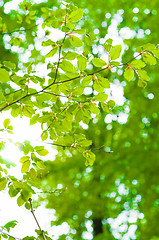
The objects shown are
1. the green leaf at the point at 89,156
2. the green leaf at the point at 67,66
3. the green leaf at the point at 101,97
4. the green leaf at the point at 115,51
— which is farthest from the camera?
the green leaf at the point at 89,156

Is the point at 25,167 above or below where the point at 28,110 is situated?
below

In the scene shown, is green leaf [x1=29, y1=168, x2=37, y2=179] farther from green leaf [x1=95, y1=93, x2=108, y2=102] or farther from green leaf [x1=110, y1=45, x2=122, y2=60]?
green leaf [x1=110, y1=45, x2=122, y2=60]

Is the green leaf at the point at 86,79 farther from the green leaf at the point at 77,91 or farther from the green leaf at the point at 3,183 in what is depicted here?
the green leaf at the point at 3,183

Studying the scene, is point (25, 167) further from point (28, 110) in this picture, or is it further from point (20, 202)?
point (28, 110)

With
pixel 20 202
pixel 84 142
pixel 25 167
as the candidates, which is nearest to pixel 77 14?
pixel 84 142

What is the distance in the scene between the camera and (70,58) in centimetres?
101

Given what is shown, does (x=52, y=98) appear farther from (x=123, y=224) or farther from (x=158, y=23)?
(x=158, y=23)

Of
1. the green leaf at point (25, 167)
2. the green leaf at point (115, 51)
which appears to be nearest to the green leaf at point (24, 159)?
the green leaf at point (25, 167)

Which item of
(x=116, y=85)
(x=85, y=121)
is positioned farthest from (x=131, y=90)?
(x=85, y=121)

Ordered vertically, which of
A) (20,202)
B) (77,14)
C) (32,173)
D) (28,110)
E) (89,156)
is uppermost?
(77,14)

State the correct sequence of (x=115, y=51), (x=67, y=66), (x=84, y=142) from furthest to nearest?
(x=84, y=142), (x=67, y=66), (x=115, y=51)

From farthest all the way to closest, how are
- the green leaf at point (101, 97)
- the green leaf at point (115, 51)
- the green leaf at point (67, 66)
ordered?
the green leaf at point (101, 97) → the green leaf at point (67, 66) → the green leaf at point (115, 51)

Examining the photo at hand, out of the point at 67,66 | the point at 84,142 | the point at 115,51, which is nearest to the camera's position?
the point at 115,51

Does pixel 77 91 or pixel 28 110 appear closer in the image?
pixel 77 91
